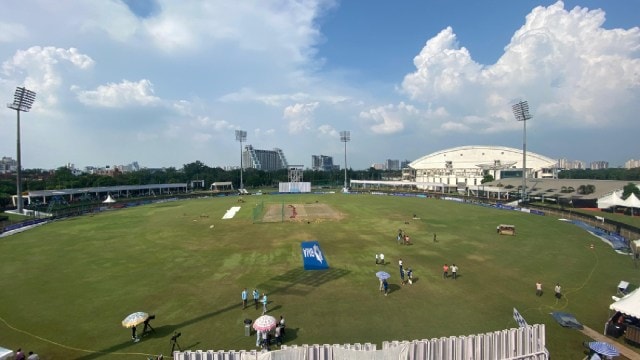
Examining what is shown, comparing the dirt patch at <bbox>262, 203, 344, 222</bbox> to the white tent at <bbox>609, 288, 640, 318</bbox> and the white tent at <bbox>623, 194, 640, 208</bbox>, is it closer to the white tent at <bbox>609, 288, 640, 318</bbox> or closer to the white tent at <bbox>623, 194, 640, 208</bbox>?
the white tent at <bbox>609, 288, 640, 318</bbox>

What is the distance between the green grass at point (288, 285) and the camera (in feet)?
56.6

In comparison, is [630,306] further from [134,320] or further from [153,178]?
[153,178]

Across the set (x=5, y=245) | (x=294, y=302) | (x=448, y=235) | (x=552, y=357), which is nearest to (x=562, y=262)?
(x=448, y=235)

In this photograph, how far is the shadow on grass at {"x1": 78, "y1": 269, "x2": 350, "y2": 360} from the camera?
53.4 ft

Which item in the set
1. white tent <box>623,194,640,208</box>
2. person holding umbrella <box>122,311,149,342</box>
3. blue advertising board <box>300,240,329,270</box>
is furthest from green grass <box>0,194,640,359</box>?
white tent <box>623,194,640,208</box>

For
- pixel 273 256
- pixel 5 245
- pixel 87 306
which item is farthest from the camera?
pixel 5 245

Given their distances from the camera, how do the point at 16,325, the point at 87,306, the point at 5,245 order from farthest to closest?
the point at 5,245 → the point at 87,306 → the point at 16,325

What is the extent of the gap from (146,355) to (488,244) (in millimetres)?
34628

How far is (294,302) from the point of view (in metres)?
21.2

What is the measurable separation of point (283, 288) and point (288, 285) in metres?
0.64

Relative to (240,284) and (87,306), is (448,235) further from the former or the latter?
(87,306)

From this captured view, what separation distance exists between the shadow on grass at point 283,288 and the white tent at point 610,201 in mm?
58370

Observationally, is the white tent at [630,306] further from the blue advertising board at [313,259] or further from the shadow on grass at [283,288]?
the blue advertising board at [313,259]

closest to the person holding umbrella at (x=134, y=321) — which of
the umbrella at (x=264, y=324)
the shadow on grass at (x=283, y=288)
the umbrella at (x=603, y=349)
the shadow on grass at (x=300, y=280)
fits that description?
the shadow on grass at (x=283, y=288)
